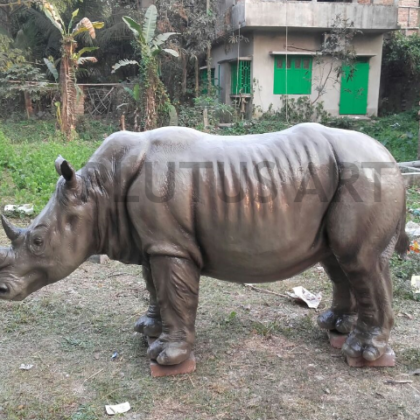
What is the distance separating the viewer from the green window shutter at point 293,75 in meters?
16.8

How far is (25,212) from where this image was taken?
20.9ft

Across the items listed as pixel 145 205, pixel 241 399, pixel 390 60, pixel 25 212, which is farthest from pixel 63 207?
pixel 390 60

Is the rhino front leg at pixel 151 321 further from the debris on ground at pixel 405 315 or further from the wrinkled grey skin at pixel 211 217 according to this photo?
the debris on ground at pixel 405 315

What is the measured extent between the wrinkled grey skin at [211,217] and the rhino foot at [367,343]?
38mm

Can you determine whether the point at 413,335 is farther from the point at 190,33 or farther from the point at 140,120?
the point at 190,33

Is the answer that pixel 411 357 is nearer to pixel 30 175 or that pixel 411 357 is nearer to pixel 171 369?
pixel 171 369

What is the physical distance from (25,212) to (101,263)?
1.81 m

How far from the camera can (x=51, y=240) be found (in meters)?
2.89

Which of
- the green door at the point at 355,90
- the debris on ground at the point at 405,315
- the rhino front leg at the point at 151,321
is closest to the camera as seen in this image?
the rhino front leg at the point at 151,321

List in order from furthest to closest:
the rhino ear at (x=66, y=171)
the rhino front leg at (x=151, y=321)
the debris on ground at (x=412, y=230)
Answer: the debris on ground at (x=412, y=230)
the rhino front leg at (x=151, y=321)
the rhino ear at (x=66, y=171)

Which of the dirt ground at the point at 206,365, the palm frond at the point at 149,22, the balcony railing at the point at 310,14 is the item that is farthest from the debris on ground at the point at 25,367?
the balcony railing at the point at 310,14

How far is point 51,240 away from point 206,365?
130cm

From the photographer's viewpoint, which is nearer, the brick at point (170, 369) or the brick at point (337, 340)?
the brick at point (170, 369)

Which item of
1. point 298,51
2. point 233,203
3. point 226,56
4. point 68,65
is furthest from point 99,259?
point 226,56
